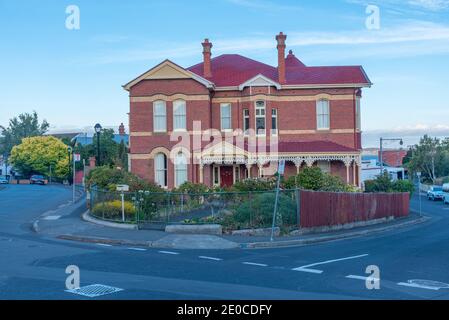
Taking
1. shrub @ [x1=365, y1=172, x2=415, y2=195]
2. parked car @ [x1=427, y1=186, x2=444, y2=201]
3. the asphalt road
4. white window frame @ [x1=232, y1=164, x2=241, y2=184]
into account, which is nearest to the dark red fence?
the asphalt road

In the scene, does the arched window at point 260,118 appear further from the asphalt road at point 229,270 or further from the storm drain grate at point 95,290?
the storm drain grate at point 95,290

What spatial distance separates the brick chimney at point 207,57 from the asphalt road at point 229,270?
20.6 meters

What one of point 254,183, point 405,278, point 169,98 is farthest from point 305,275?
point 169,98

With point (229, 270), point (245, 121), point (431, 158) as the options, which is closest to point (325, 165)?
point (245, 121)

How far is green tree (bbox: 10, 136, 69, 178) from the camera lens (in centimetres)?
8525

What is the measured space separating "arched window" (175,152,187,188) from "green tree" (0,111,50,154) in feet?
271

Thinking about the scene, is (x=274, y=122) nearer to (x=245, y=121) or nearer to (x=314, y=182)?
(x=245, y=121)

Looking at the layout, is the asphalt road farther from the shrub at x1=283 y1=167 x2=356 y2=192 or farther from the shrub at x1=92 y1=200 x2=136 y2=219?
the shrub at x1=283 y1=167 x2=356 y2=192

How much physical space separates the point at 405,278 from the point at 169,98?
24924 millimetres

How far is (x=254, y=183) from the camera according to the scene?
28.0m

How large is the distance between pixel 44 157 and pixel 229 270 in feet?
249

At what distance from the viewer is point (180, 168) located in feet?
120

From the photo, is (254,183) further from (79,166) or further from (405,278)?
(79,166)

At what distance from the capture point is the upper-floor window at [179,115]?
3616cm
